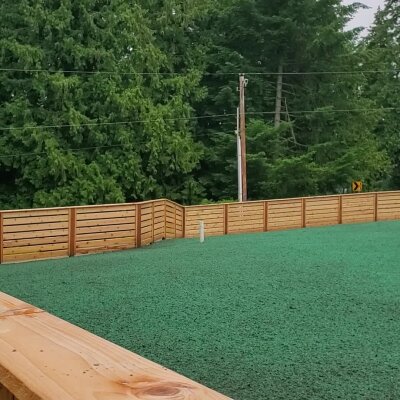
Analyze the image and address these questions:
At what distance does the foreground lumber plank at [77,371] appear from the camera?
3.36ft

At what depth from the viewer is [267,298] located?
5961 mm

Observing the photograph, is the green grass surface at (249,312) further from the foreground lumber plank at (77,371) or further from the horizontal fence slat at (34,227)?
the foreground lumber plank at (77,371)

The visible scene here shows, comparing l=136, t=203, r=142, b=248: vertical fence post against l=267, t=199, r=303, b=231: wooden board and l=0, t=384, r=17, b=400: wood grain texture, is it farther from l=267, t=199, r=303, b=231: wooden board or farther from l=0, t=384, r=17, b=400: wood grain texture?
l=0, t=384, r=17, b=400: wood grain texture

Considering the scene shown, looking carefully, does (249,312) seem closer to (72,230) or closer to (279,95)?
(72,230)

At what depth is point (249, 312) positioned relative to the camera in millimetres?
5270

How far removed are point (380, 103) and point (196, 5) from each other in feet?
41.7

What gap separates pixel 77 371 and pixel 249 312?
4.26 m

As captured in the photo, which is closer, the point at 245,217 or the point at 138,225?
the point at 138,225

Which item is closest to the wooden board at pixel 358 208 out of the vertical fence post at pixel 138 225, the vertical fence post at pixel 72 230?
the vertical fence post at pixel 138 225

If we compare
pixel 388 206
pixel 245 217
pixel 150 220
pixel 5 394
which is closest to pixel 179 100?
pixel 245 217

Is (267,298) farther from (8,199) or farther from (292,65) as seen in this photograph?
(292,65)

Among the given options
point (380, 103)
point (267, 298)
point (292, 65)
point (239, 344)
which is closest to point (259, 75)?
point (292, 65)

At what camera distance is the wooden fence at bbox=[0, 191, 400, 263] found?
10531mm

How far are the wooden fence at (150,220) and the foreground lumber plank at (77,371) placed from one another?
940 cm
